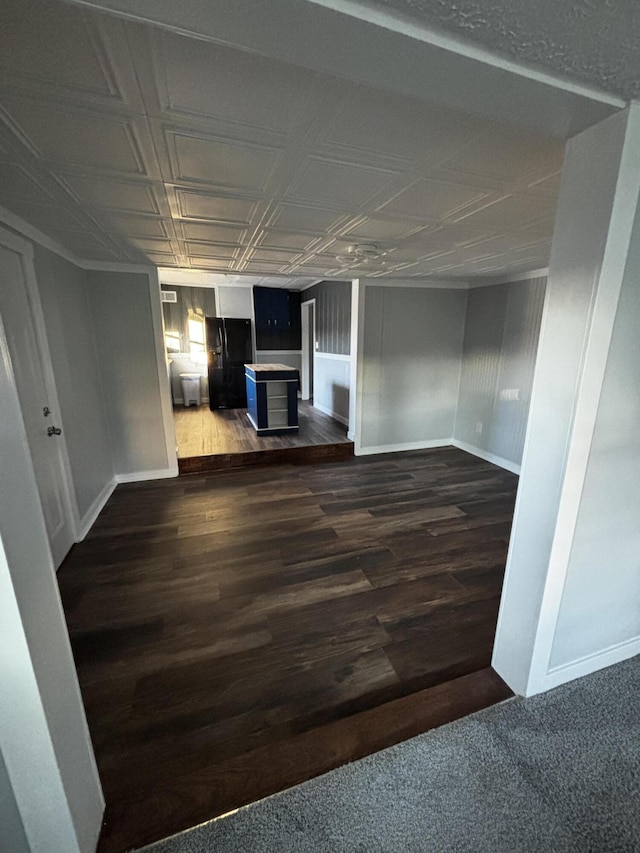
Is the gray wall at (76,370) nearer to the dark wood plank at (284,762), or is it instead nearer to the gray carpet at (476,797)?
the dark wood plank at (284,762)

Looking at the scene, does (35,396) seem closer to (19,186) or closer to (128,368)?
(19,186)

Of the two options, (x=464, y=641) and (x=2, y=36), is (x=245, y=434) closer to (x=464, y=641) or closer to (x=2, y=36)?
(x=464, y=641)

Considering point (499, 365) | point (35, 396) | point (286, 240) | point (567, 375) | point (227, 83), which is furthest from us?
point (499, 365)

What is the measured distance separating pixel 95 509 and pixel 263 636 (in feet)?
6.98

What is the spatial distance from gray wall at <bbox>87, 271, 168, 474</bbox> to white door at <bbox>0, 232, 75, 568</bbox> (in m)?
1.10

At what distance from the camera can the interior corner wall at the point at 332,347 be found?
17.0ft

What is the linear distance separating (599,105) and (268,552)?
8.64 ft

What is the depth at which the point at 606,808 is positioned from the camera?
1088 mm

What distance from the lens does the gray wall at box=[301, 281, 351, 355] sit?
201 inches

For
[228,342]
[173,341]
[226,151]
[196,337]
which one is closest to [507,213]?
[226,151]

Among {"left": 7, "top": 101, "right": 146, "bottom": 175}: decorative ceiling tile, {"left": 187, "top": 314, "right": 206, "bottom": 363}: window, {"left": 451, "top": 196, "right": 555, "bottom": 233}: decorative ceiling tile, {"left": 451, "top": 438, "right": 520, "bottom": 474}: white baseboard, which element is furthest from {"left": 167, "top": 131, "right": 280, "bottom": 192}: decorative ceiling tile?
{"left": 187, "top": 314, "right": 206, "bottom": 363}: window

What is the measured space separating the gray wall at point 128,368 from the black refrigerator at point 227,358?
9.70ft

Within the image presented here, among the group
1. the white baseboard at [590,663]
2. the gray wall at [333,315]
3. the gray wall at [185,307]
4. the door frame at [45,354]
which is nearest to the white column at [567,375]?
the white baseboard at [590,663]

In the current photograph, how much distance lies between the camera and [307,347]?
725 cm
